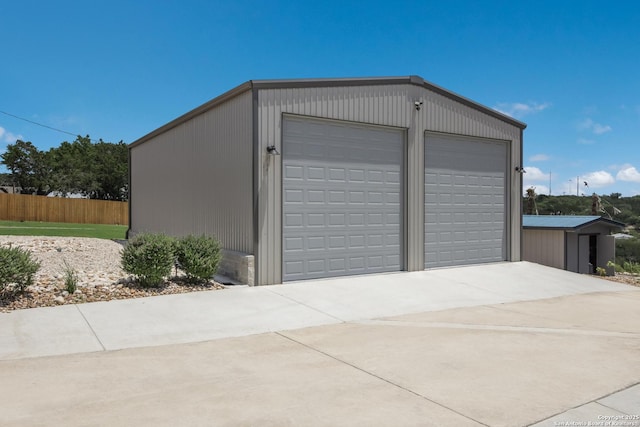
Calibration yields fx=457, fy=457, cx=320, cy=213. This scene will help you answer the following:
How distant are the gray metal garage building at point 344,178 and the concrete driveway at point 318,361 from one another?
146cm

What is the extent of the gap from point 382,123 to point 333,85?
5.33 feet

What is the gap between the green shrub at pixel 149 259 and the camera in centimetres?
839

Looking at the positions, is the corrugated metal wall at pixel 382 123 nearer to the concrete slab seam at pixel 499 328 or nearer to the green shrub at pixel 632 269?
the concrete slab seam at pixel 499 328

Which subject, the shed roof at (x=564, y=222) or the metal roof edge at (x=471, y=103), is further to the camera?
the shed roof at (x=564, y=222)

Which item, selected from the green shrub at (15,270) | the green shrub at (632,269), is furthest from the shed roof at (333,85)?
the green shrub at (632,269)

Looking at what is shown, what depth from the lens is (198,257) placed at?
8938mm

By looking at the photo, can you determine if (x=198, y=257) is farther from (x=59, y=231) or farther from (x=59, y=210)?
(x=59, y=210)

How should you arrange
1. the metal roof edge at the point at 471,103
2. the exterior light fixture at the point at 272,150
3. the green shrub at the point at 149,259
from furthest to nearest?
the metal roof edge at the point at 471,103 < the exterior light fixture at the point at 272,150 < the green shrub at the point at 149,259

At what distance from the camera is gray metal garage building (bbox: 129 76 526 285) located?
9.66 metres

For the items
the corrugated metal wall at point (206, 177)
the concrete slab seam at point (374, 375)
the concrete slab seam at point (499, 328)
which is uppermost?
the corrugated metal wall at point (206, 177)

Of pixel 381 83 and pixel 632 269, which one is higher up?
pixel 381 83

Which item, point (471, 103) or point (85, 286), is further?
point (471, 103)

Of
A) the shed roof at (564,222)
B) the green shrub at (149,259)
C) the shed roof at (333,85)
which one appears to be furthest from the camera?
the shed roof at (564,222)

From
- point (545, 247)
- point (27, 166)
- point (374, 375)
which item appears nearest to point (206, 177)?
point (374, 375)
